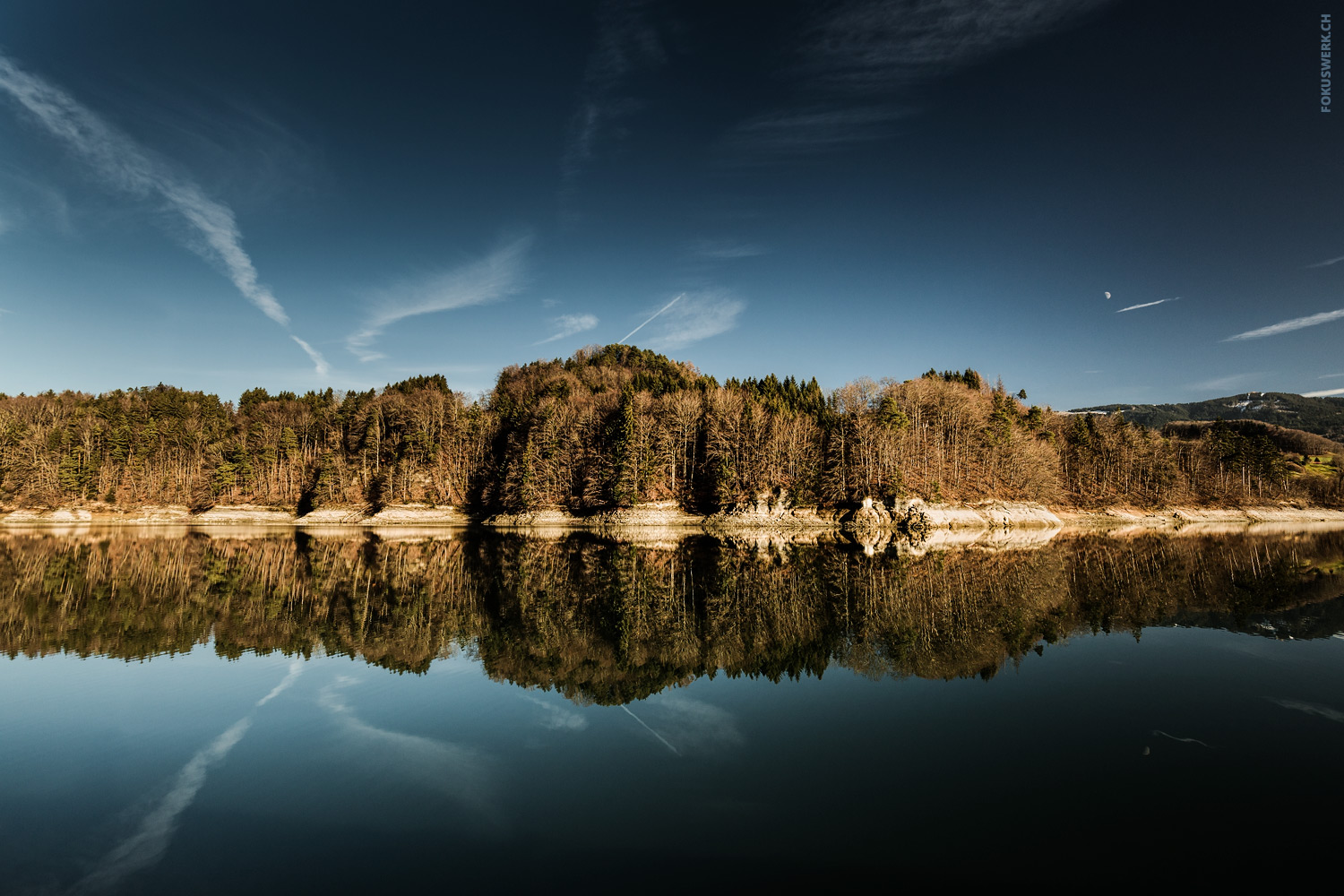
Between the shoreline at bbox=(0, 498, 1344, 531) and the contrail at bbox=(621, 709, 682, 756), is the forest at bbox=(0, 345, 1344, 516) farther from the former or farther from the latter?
the contrail at bbox=(621, 709, 682, 756)

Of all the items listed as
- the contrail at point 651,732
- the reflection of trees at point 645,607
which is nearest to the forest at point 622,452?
the reflection of trees at point 645,607

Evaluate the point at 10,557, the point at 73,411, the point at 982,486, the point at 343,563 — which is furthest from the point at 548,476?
the point at 73,411

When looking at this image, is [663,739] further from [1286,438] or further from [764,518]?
[1286,438]

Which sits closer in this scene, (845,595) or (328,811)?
(328,811)

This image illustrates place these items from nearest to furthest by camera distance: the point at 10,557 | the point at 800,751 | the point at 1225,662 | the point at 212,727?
the point at 800,751 → the point at 212,727 → the point at 1225,662 → the point at 10,557

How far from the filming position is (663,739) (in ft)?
35.7

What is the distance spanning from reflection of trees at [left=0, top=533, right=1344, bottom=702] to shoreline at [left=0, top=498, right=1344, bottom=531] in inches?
909

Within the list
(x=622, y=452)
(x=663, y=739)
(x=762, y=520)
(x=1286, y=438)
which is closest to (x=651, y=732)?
(x=663, y=739)

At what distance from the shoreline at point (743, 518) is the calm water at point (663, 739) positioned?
127 feet

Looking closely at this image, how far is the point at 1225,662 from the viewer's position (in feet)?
50.4

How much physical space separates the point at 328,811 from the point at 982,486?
249 ft

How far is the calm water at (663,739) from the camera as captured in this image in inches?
285

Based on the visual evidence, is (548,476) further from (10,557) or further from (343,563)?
(10,557)

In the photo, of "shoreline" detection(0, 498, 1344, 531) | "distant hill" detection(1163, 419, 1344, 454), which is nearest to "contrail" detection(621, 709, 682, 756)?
"shoreline" detection(0, 498, 1344, 531)
